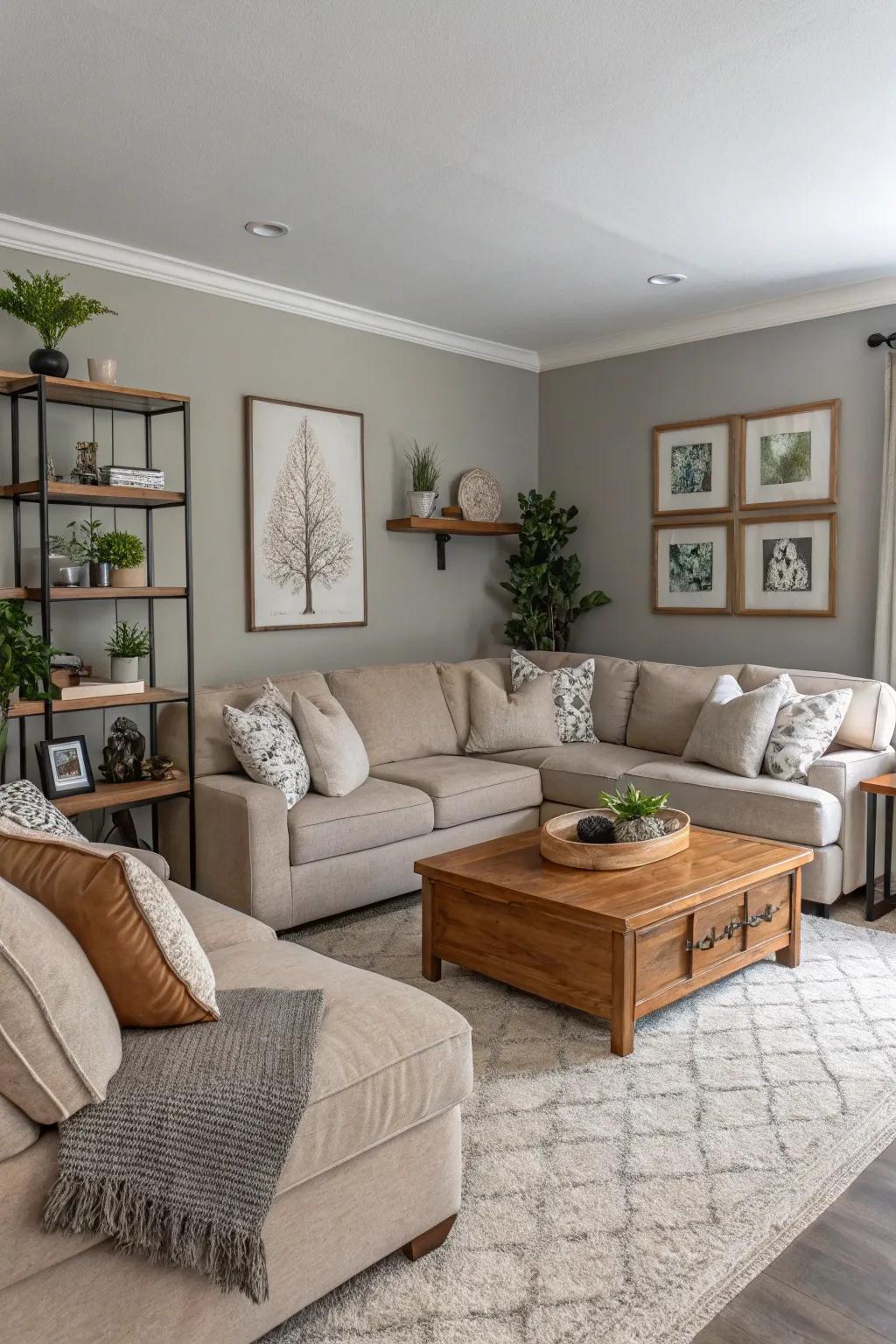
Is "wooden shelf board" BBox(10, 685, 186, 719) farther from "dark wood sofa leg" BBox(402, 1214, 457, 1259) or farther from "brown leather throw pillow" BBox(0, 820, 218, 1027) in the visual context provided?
"dark wood sofa leg" BBox(402, 1214, 457, 1259)

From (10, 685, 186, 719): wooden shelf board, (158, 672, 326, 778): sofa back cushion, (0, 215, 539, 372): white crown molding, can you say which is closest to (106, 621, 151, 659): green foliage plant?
(10, 685, 186, 719): wooden shelf board

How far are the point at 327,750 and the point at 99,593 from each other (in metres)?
1.07

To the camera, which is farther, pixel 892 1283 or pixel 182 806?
pixel 182 806

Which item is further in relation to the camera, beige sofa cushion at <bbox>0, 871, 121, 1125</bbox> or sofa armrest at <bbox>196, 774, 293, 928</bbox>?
sofa armrest at <bbox>196, 774, 293, 928</bbox>

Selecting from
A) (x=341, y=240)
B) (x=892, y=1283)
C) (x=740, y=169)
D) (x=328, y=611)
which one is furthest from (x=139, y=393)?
(x=892, y=1283)

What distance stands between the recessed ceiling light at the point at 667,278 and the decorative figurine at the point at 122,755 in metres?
3.02

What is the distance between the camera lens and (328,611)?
5.10 meters

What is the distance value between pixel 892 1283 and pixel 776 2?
281cm

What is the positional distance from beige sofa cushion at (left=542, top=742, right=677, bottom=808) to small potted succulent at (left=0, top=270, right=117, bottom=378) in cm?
267

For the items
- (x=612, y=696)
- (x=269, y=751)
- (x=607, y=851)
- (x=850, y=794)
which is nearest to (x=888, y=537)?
(x=850, y=794)

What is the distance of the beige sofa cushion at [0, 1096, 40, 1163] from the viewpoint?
1.46 metres

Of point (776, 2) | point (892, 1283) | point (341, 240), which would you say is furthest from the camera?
point (341, 240)

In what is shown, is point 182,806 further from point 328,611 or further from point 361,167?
point 361,167

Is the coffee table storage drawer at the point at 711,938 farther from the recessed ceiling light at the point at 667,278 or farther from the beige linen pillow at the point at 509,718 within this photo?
the recessed ceiling light at the point at 667,278
